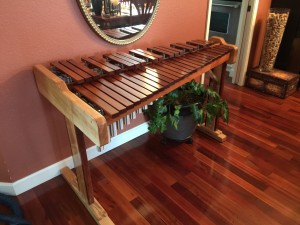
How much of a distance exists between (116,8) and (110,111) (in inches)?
37.5

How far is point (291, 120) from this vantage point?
97.7 inches

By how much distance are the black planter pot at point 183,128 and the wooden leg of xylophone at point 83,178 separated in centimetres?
81

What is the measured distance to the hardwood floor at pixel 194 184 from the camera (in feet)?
4.90

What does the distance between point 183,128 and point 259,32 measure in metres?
1.94

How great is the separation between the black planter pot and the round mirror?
2.30ft

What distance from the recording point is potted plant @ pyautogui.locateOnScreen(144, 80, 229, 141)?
6.13 ft

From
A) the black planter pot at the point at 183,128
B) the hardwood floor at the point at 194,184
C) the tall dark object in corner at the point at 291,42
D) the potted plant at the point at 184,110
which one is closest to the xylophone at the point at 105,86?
the hardwood floor at the point at 194,184

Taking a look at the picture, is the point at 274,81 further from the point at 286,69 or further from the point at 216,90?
the point at 216,90

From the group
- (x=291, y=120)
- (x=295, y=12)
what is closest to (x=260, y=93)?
(x=291, y=120)

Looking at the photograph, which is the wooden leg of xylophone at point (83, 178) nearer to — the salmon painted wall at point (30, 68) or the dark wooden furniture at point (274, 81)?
the salmon painted wall at point (30, 68)

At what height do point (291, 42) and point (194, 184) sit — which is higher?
point (291, 42)

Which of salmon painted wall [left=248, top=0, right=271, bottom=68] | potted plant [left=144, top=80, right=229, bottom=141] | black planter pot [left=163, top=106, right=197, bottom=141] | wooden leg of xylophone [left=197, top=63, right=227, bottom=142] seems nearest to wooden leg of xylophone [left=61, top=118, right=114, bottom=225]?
potted plant [left=144, top=80, right=229, bottom=141]

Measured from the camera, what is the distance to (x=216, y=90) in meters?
2.12

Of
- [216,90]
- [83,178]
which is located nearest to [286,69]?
[216,90]
